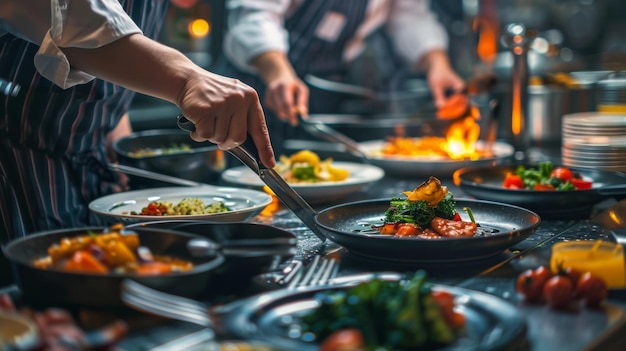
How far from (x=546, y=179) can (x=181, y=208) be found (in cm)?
101

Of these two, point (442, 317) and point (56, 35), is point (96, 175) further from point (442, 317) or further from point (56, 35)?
point (442, 317)

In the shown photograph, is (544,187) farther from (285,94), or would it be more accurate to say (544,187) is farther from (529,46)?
(285,94)

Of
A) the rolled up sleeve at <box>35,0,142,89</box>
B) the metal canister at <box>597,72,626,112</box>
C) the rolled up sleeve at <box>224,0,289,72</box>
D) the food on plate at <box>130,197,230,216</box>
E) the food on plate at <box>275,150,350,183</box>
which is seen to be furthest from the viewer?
the rolled up sleeve at <box>224,0,289,72</box>

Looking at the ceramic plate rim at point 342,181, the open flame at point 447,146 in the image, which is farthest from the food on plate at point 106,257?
the open flame at point 447,146

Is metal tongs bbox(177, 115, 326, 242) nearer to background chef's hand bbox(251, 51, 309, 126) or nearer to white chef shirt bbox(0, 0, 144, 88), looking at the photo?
white chef shirt bbox(0, 0, 144, 88)

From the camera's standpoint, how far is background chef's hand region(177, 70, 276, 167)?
63.1 inches

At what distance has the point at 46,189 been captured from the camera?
2074mm

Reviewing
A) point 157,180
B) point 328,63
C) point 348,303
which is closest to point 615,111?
point 328,63

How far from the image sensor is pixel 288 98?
9.62ft

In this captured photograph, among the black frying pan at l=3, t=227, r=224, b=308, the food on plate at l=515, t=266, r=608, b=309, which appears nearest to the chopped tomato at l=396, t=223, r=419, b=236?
the food on plate at l=515, t=266, r=608, b=309

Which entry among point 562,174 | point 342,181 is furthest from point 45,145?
point 562,174

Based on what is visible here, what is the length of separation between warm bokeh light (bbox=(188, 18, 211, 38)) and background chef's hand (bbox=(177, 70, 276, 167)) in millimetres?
4226

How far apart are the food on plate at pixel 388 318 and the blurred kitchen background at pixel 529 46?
1707 mm

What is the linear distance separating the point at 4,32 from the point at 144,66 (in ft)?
1.65
